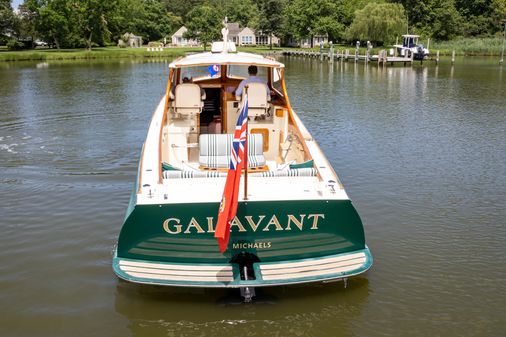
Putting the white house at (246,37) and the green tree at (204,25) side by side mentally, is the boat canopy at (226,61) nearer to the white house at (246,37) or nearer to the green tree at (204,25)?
the green tree at (204,25)

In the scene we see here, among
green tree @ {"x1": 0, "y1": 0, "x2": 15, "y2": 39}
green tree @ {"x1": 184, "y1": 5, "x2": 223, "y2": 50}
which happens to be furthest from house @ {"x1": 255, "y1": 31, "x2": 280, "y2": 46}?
green tree @ {"x1": 0, "y1": 0, "x2": 15, "y2": 39}

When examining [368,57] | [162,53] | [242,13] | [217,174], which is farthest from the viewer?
[242,13]

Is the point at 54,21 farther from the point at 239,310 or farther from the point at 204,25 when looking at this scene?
the point at 239,310

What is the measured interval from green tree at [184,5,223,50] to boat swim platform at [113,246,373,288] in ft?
280

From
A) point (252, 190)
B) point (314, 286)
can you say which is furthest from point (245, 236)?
point (314, 286)

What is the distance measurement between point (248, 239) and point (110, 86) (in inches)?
1010

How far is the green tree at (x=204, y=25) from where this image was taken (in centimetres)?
8881

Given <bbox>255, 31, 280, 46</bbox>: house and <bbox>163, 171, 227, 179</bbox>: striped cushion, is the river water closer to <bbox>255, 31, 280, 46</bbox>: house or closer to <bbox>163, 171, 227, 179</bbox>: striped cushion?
<bbox>163, 171, 227, 179</bbox>: striped cushion

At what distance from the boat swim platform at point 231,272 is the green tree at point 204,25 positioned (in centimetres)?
8531

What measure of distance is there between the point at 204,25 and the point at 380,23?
39.0 metres

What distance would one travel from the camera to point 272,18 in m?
95.4

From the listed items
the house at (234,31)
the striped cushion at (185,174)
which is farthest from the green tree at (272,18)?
the striped cushion at (185,174)

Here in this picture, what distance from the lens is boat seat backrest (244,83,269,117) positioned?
970 cm

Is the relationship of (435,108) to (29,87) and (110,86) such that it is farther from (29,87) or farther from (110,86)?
(29,87)
